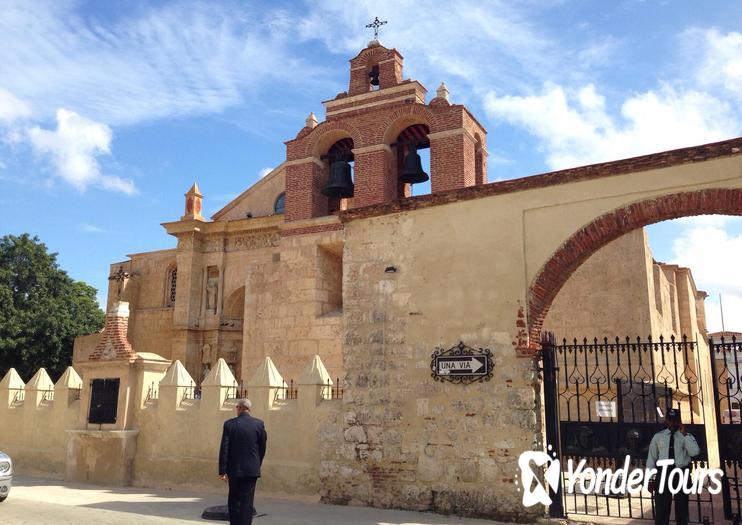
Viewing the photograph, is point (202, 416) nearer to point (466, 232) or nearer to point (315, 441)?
point (315, 441)

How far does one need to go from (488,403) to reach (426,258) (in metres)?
2.27

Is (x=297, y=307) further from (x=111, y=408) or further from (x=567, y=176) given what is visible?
(x=567, y=176)

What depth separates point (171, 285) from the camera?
24422mm

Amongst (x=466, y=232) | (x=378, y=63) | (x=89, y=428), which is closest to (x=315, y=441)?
(x=466, y=232)

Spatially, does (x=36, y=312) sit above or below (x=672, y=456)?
above

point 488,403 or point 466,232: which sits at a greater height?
point 466,232

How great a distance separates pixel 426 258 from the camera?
31.2 feet

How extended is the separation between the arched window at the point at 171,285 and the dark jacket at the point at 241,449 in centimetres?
1767

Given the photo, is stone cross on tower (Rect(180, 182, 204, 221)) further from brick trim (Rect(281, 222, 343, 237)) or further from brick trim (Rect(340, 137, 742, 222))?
brick trim (Rect(340, 137, 742, 222))

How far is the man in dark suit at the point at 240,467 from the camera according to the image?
6910mm

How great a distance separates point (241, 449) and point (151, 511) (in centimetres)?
291

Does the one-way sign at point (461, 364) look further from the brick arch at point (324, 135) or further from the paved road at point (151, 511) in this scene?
the brick arch at point (324, 135)

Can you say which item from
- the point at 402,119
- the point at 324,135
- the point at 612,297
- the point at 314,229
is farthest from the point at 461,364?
the point at 324,135

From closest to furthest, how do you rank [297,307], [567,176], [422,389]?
1. [567,176]
2. [422,389]
3. [297,307]
